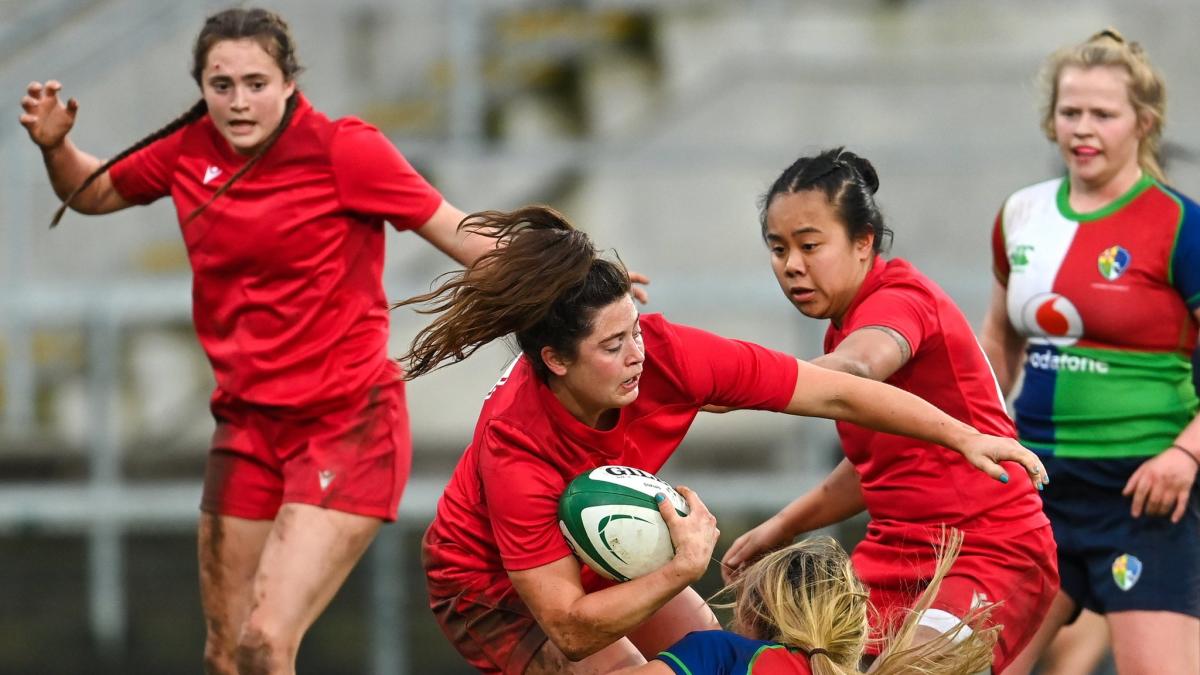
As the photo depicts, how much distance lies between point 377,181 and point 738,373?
4.31 feet

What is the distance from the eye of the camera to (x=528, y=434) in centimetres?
395

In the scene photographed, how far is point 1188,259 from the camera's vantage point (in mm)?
4770

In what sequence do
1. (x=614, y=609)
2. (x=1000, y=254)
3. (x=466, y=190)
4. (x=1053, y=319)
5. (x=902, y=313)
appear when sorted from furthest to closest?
(x=466, y=190), (x=1000, y=254), (x=1053, y=319), (x=902, y=313), (x=614, y=609)

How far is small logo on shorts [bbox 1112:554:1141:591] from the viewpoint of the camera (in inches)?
190

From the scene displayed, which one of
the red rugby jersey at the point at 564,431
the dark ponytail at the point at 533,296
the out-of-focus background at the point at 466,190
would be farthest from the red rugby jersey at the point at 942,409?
the out-of-focus background at the point at 466,190

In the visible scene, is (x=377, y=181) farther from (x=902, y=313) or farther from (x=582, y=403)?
(x=902, y=313)

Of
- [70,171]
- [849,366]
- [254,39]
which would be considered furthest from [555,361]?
[70,171]

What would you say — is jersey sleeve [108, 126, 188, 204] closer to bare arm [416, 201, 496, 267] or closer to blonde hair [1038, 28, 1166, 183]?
bare arm [416, 201, 496, 267]

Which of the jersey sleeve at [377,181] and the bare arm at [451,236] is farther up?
the jersey sleeve at [377,181]

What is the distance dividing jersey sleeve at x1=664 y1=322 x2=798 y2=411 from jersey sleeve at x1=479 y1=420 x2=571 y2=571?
40cm

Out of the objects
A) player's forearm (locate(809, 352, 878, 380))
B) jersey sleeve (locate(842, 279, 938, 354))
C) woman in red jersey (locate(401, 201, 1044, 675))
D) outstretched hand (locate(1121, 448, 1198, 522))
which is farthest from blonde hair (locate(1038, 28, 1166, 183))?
woman in red jersey (locate(401, 201, 1044, 675))

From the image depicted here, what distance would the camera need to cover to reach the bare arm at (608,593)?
3.78 meters

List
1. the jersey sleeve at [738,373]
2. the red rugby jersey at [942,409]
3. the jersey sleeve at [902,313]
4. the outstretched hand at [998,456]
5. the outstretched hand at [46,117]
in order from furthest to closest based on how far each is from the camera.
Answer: the outstretched hand at [46,117], the red rugby jersey at [942,409], the jersey sleeve at [902,313], the jersey sleeve at [738,373], the outstretched hand at [998,456]

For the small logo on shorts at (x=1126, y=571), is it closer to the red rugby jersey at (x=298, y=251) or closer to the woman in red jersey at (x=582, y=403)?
the woman in red jersey at (x=582, y=403)
